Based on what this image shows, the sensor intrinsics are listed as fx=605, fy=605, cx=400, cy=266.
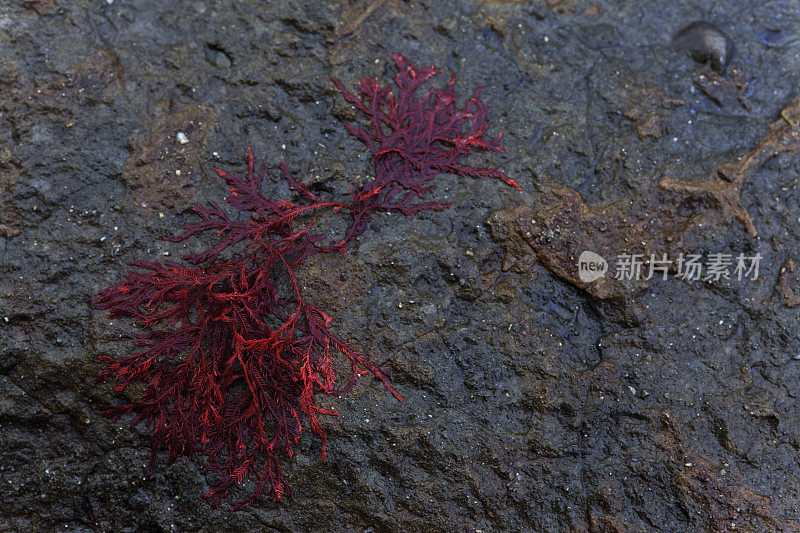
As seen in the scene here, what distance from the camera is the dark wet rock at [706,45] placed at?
317 centimetres

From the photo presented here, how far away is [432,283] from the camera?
2674mm

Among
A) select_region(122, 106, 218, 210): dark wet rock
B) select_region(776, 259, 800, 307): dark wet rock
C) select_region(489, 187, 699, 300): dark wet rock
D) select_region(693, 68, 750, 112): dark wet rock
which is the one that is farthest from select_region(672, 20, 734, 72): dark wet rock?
select_region(122, 106, 218, 210): dark wet rock

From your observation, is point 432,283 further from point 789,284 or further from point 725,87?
point 725,87

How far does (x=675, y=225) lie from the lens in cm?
284

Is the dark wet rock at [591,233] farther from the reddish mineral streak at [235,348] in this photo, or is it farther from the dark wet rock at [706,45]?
the dark wet rock at [706,45]

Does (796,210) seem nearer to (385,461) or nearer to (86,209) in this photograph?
(385,461)

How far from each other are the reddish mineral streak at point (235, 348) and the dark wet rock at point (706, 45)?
193 cm

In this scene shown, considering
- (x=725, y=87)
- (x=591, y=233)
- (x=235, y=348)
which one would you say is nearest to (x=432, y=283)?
(x=591, y=233)

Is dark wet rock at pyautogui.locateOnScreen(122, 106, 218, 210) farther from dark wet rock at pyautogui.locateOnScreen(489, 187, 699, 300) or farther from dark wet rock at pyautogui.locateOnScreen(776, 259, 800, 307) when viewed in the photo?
dark wet rock at pyautogui.locateOnScreen(776, 259, 800, 307)

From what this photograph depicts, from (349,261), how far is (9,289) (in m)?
1.46

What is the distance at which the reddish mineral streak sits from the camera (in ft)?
8.14

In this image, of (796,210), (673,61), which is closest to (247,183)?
(673,61)

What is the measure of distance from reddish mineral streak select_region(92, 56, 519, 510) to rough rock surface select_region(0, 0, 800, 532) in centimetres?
8

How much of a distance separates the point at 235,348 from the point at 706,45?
2809 millimetres
